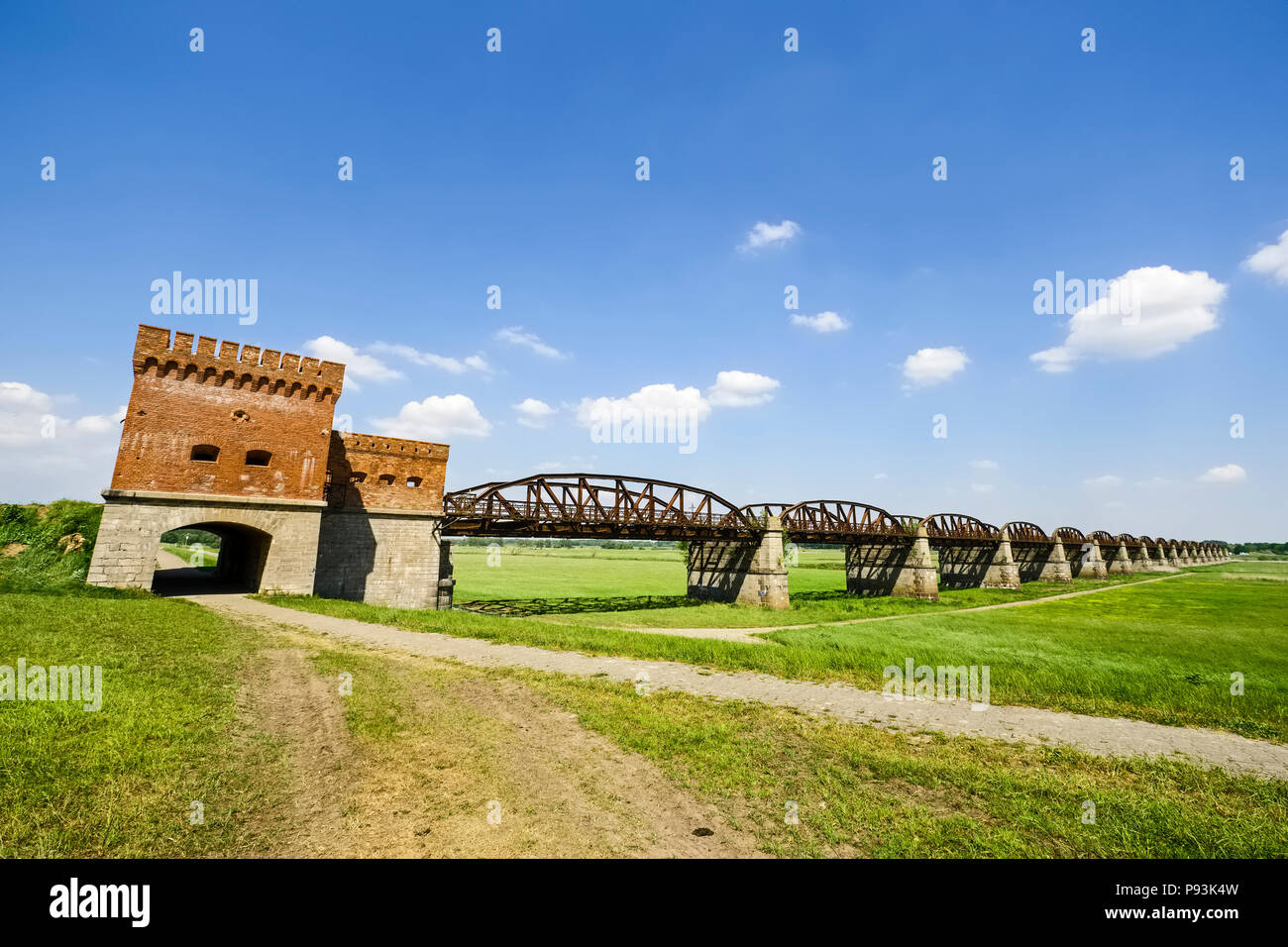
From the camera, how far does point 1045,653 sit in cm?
1942

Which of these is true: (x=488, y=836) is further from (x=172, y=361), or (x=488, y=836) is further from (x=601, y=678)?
(x=172, y=361)

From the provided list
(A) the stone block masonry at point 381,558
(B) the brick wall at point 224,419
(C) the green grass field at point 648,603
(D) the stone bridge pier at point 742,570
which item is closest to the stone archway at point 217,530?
(B) the brick wall at point 224,419

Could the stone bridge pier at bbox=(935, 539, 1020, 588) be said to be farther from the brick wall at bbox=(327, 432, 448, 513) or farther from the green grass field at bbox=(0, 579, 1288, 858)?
the green grass field at bbox=(0, 579, 1288, 858)

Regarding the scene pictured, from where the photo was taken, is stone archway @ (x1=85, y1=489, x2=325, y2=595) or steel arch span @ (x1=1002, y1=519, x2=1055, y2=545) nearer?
stone archway @ (x1=85, y1=489, x2=325, y2=595)

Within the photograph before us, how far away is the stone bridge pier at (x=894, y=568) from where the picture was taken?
50062 mm

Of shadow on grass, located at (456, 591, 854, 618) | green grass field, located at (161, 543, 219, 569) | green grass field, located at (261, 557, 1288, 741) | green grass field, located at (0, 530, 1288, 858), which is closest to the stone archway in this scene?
green grass field, located at (261, 557, 1288, 741)

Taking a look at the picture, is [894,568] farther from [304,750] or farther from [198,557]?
[198,557]

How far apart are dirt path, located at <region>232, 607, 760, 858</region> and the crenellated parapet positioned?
20819mm

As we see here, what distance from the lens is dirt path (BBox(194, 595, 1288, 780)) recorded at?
9.55 m

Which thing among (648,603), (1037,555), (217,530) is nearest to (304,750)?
(217,530)

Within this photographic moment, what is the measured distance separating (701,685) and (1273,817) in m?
9.20

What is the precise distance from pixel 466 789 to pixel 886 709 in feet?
30.4

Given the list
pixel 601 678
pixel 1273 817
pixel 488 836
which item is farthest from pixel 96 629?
pixel 1273 817

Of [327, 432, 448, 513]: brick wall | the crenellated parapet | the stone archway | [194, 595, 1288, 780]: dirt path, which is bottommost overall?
[194, 595, 1288, 780]: dirt path
